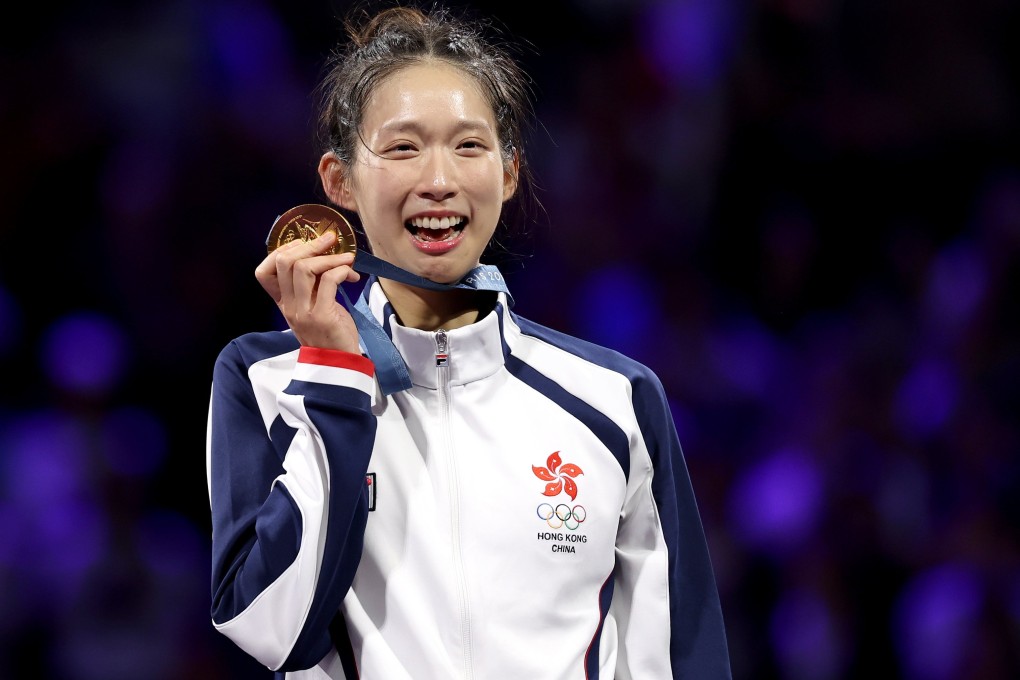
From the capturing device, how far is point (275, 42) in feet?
11.5

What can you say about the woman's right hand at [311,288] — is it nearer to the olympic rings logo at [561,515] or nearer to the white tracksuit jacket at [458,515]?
the white tracksuit jacket at [458,515]

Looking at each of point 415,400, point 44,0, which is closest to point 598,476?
point 415,400

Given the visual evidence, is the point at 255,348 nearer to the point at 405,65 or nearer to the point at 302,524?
the point at 302,524

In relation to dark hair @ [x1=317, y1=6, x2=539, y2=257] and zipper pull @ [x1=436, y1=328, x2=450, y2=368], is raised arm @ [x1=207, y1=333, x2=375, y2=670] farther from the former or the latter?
dark hair @ [x1=317, y1=6, x2=539, y2=257]

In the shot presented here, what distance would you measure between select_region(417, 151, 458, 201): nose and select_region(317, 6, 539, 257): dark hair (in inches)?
6.0

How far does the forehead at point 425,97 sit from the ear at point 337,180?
0.11 m

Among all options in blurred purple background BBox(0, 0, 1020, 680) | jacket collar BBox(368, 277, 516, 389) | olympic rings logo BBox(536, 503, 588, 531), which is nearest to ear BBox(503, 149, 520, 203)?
jacket collar BBox(368, 277, 516, 389)

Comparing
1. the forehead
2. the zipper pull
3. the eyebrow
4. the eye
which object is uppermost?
the forehead

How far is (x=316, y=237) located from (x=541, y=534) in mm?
538

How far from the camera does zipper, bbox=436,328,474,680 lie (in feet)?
5.03

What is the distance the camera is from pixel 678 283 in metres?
3.67

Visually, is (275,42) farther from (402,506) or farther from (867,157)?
(402,506)

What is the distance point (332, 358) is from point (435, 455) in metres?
0.25

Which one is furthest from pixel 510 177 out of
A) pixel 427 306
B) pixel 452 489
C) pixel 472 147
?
pixel 452 489
